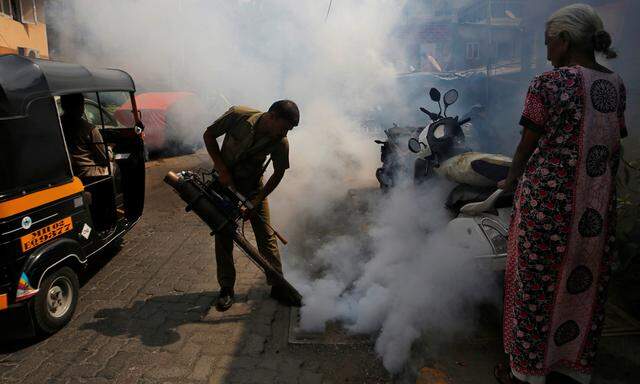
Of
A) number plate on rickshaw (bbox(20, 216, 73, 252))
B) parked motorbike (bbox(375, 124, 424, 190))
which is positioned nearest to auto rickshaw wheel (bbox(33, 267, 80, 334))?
number plate on rickshaw (bbox(20, 216, 73, 252))

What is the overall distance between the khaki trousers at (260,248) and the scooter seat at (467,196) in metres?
1.63

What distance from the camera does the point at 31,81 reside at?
3.29 m

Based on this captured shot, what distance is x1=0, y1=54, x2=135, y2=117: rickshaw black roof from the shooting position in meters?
3.09

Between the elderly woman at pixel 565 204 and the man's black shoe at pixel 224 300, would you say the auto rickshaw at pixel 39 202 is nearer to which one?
the man's black shoe at pixel 224 300

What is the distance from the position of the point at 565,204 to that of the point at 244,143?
7.53 ft

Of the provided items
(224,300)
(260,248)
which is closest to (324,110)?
(260,248)

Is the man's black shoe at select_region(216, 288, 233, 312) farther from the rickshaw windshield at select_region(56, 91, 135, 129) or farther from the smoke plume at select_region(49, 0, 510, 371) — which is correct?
the rickshaw windshield at select_region(56, 91, 135, 129)

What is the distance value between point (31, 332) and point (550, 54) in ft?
12.8

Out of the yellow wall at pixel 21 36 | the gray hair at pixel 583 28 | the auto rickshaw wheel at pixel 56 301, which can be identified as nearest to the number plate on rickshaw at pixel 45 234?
the auto rickshaw wheel at pixel 56 301

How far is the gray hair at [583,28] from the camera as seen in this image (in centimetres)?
226

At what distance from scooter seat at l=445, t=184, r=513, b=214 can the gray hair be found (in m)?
1.28

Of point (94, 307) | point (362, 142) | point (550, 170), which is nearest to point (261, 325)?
point (94, 307)

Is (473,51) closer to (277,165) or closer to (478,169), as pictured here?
(478,169)

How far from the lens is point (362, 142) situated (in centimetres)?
1029
